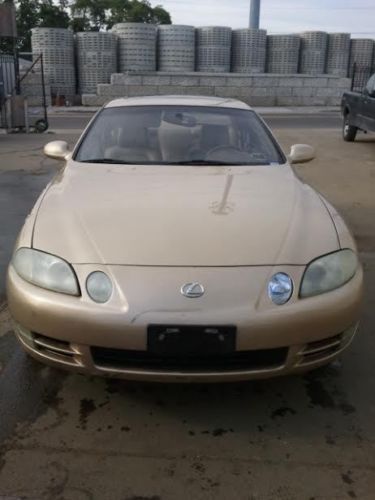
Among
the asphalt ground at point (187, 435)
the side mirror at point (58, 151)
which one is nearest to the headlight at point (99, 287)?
the asphalt ground at point (187, 435)

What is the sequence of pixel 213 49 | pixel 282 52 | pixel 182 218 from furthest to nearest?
pixel 282 52 < pixel 213 49 < pixel 182 218

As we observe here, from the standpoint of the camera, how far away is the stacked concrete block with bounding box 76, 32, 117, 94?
24234 millimetres

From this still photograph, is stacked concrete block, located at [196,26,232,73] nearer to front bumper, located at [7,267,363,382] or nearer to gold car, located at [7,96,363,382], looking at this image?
gold car, located at [7,96,363,382]

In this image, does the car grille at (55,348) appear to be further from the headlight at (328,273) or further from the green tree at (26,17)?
the green tree at (26,17)

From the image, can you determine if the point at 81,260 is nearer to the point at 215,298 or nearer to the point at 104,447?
the point at 215,298

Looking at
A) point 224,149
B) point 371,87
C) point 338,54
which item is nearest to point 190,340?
point 224,149

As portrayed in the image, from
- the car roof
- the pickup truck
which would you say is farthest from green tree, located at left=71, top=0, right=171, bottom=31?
the car roof

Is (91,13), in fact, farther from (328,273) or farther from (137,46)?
(328,273)

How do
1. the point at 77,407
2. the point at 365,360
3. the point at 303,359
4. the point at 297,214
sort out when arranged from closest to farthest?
the point at 303,359 → the point at 77,407 → the point at 297,214 → the point at 365,360

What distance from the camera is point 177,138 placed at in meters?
3.91

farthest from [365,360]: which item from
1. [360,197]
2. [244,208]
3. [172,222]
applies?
[360,197]

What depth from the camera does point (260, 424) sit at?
2.56m

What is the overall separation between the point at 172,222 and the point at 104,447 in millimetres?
1101

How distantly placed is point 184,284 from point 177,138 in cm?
183
